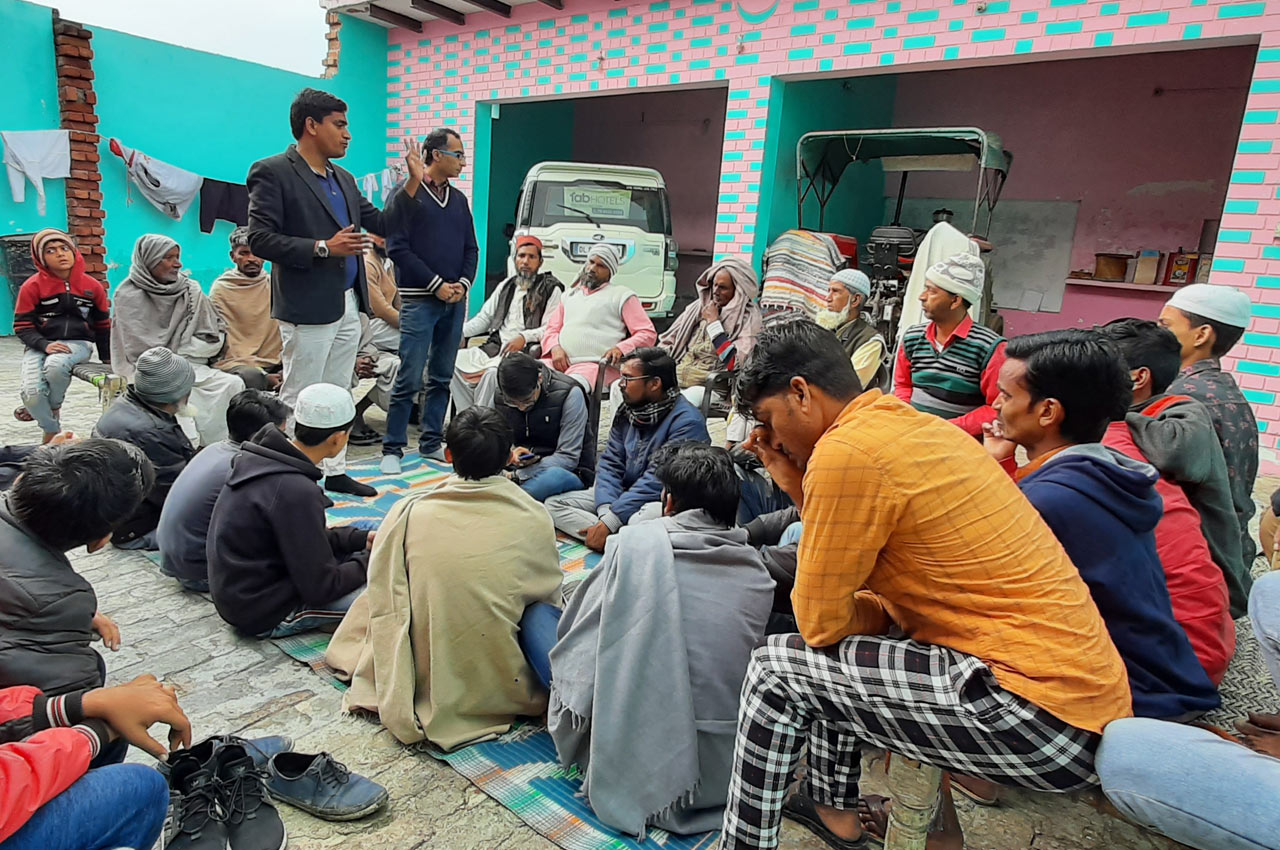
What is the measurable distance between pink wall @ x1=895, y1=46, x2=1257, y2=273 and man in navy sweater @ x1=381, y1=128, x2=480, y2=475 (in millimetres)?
7819

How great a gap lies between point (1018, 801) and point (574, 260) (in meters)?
6.27

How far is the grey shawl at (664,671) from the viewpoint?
6.07 feet

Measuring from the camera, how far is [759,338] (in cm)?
157

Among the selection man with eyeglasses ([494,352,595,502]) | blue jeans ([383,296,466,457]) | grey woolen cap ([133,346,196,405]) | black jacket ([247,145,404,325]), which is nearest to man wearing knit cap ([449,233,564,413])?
blue jeans ([383,296,466,457])

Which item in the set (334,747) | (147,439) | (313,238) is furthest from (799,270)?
(334,747)

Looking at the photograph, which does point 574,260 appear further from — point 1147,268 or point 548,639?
point 1147,268

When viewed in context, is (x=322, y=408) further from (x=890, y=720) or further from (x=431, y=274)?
(x=890, y=720)

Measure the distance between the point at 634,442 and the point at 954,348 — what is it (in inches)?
60.2

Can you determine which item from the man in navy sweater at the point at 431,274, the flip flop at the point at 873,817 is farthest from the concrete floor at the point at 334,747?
the man in navy sweater at the point at 431,274

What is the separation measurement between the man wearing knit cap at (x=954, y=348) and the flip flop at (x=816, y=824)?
5.66 feet

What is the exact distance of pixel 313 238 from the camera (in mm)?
3883

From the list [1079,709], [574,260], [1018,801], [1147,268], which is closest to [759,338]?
[1079,709]

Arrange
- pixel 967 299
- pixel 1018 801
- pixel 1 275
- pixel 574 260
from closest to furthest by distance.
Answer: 1. pixel 1018 801
2. pixel 967 299
3. pixel 574 260
4. pixel 1 275

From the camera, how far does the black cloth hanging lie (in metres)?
9.31
